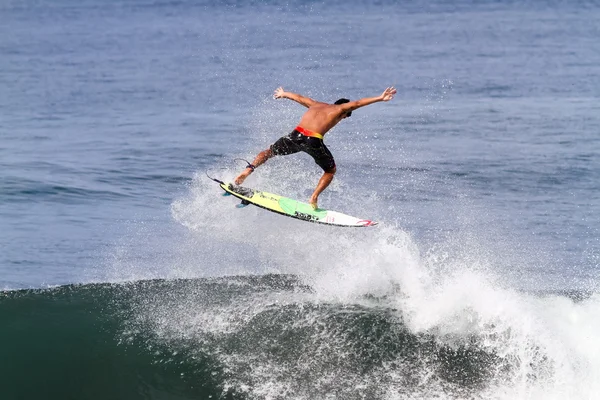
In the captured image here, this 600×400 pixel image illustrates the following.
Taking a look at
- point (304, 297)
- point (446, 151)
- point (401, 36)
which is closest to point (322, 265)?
point (304, 297)

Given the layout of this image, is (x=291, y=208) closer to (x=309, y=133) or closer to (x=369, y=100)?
(x=309, y=133)

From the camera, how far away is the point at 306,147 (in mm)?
11336

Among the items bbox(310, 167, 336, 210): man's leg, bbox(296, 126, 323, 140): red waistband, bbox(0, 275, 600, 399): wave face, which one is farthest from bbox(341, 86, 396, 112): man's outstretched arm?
bbox(0, 275, 600, 399): wave face

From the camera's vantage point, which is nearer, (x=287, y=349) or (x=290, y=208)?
(x=287, y=349)

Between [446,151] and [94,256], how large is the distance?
413 inches

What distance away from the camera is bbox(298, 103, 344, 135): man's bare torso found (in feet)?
36.8

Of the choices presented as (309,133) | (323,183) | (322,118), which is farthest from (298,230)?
(322,118)

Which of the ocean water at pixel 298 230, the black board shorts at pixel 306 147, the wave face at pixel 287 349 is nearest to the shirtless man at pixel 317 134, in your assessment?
the black board shorts at pixel 306 147

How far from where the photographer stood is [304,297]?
446 inches

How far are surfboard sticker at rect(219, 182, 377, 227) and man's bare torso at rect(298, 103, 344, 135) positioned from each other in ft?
3.60

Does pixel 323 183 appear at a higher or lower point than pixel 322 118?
lower

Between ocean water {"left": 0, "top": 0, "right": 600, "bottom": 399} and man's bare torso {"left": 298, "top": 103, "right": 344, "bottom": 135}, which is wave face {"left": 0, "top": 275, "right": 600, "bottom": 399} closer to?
ocean water {"left": 0, "top": 0, "right": 600, "bottom": 399}

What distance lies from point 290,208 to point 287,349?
2352mm

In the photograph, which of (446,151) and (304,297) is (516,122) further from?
(304,297)
